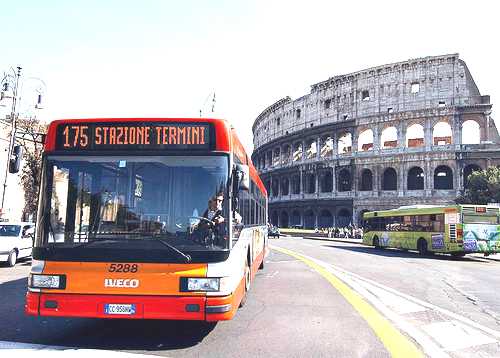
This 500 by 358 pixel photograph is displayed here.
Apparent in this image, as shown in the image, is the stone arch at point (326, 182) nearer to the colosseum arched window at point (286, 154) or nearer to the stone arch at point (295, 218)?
the stone arch at point (295, 218)

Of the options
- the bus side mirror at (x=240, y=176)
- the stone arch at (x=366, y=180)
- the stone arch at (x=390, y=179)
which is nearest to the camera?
the bus side mirror at (x=240, y=176)

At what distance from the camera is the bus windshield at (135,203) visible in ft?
15.7

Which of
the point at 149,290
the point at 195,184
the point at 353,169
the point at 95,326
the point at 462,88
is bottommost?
the point at 95,326

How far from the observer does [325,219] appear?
51.2m

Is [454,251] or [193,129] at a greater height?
[193,129]

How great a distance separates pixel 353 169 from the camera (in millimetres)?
48250

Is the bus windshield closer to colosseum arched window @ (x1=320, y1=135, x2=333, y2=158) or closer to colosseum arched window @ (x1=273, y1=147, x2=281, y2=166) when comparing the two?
colosseum arched window @ (x1=320, y1=135, x2=333, y2=158)

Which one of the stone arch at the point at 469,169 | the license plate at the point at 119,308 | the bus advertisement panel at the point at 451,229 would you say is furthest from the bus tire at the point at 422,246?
the stone arch at the point at 469,169

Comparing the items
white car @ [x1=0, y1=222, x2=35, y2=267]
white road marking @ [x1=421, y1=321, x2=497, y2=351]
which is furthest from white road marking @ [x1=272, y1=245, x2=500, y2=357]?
white car @ [x1=0, y1=222, x2=35, y2=267]

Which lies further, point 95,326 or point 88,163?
point 95,326

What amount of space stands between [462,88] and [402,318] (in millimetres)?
45004

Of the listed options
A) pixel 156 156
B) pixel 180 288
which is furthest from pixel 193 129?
pixel 180 288

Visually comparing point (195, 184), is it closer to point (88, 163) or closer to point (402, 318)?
point (88, 163)

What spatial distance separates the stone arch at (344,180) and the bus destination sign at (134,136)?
4638cm
